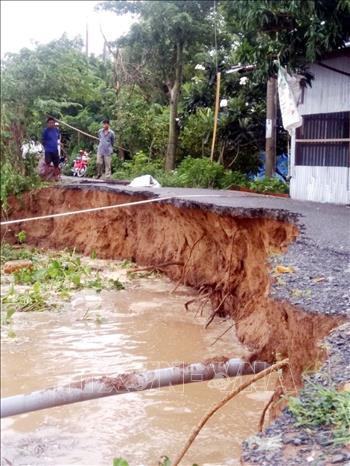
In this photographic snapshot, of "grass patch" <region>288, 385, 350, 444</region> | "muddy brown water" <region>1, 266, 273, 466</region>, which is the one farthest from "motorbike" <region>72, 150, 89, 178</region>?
"grass patch" <region>288, 385, 350, 444</region>

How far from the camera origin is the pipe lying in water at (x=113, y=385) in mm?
2855

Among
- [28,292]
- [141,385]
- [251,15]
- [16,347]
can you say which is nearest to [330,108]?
[251,15]

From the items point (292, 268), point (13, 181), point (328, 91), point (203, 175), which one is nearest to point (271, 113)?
point (203, 175)

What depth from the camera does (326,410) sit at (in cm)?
269

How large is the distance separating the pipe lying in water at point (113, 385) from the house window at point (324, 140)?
23.5 feet

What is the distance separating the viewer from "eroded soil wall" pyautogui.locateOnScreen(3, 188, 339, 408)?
4.48 m

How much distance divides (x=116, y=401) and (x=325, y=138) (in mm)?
7151

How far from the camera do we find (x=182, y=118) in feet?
53.5

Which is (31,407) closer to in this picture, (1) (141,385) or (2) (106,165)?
(1) (141,385)

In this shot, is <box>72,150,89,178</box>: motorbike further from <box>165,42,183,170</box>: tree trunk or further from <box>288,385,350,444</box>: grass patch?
<box>288,385,350,444</box>: grass patch

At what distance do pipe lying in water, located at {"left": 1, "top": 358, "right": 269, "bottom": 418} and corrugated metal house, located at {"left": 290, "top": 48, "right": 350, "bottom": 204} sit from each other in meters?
7.10

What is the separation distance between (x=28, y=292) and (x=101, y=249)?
3.63m

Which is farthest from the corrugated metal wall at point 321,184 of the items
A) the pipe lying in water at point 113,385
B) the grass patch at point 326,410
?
the grass patch at point 326,410

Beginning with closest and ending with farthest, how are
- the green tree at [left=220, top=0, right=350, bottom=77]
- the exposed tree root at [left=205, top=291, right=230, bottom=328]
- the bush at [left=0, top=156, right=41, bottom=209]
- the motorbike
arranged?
the exposed tree root at [left=205, top=291, right=230, bottom=328], the green tree at [left=220, top=0, right=350, bottom=77], the bush at [left=0, top=156, right=41, bottom=209], the motorbike
